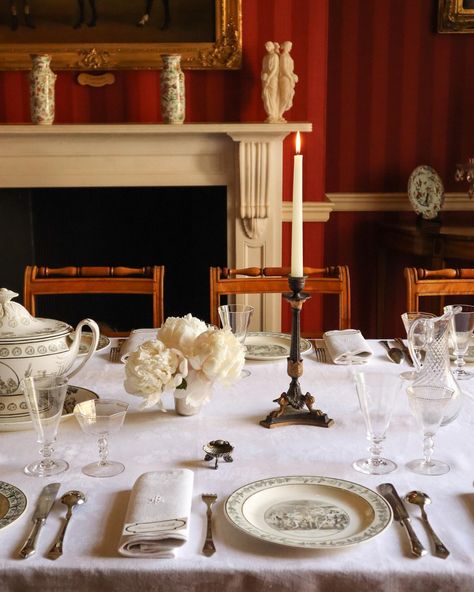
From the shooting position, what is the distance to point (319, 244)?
330 centimetres

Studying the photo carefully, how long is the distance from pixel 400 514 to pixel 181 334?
486 millimetres

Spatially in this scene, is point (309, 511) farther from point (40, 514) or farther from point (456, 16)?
point (456, 16)

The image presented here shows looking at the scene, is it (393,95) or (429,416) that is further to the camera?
(393,95)

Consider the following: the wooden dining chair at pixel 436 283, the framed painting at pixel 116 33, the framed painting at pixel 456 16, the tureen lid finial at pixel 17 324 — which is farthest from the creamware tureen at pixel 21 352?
the framed painting at pixel 456 16

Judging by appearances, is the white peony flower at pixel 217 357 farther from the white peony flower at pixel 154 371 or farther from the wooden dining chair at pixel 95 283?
the wooden dining chair at pixel 95 283

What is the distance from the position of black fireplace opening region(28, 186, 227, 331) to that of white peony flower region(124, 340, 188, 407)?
87.1 inches

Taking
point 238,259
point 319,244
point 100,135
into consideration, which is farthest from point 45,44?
point 319,244

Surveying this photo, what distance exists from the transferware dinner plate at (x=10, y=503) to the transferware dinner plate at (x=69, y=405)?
0.69 ft

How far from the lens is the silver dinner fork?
883 millimetres

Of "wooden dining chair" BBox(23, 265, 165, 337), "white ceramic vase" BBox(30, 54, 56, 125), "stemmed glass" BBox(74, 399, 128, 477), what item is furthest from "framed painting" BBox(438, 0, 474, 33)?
"stemmed glass" BBox(74, 399, 128, 477)

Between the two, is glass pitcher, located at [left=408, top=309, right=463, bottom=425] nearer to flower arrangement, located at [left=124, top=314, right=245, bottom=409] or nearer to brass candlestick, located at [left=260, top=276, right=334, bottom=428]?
brass candlestick, located at [left=260, top=276, right=334, bottom=428]

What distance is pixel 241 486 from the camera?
1053 mm

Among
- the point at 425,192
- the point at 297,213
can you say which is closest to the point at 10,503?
the point at 297,213

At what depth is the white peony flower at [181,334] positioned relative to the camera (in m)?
1.28
